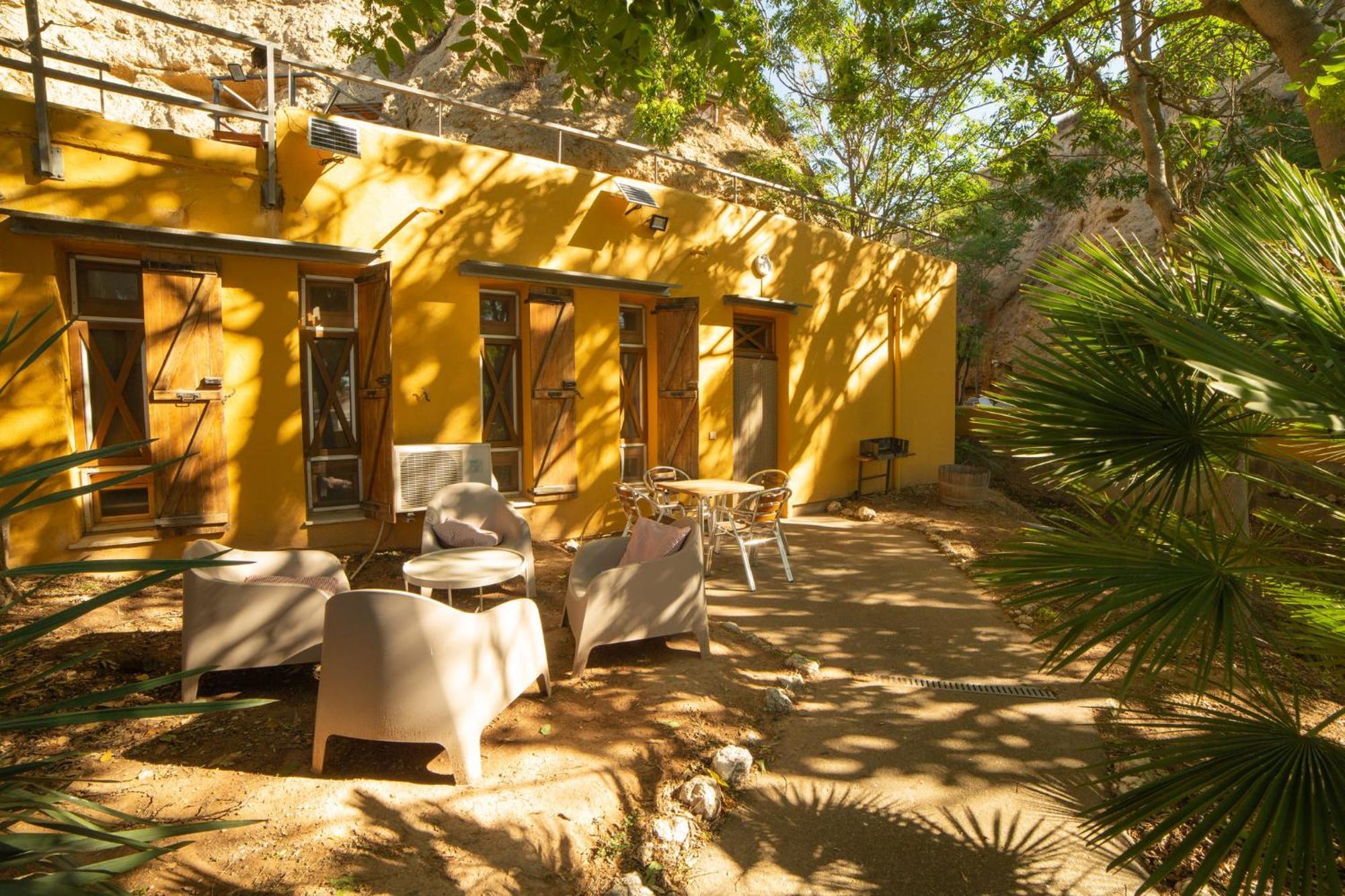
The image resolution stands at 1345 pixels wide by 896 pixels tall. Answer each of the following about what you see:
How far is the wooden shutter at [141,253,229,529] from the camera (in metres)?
4.99

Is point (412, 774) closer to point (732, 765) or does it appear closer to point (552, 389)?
point (732, 765)

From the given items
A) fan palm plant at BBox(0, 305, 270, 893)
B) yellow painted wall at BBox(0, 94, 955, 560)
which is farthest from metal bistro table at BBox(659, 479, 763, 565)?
fan palm plant at BBox(0, 305, 270, 893)

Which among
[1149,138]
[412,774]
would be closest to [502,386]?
[412,774]

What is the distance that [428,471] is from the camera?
5984mm

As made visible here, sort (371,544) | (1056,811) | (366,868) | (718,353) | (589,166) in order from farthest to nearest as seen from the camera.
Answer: (589,166)
(718,353)
(371,544)
(1056,811)
(366,868)

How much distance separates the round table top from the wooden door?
468cm

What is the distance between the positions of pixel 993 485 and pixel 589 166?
9.91 m

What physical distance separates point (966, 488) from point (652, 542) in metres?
7.42

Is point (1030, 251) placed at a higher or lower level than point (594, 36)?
higher

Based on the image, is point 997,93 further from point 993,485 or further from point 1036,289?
point 1036,289

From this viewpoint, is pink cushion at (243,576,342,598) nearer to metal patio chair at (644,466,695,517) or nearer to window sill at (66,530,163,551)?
window sill at (66,530,163,551)

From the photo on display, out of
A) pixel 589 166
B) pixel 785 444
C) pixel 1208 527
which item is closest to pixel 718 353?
pixel 785 444

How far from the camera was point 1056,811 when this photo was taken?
286 cm

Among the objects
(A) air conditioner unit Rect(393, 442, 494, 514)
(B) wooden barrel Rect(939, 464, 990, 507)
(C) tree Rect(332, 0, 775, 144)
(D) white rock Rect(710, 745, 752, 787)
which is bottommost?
(D) white rock Rect(710, 745, 752, 787)
